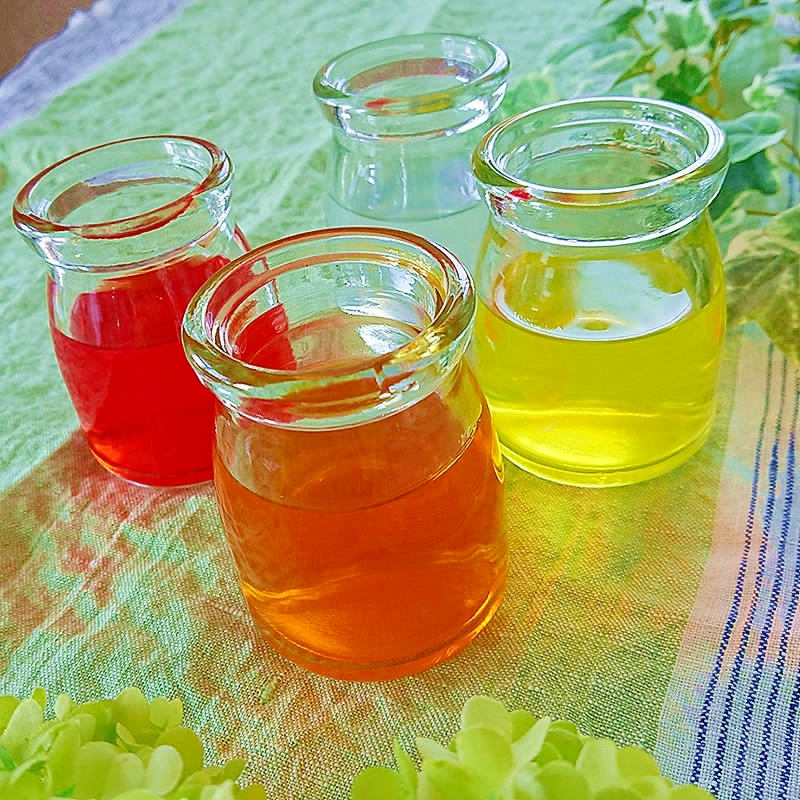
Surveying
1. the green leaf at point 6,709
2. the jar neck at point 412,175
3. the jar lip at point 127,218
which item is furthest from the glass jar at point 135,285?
the green leaf at point 6,709

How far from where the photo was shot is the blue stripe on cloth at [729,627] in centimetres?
44

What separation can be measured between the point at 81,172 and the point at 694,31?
47 centimetres

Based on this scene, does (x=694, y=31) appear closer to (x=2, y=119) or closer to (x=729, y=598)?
(x=729, y=598)

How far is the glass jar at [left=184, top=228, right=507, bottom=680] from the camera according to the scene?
1.39ft

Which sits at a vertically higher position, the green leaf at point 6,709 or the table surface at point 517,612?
the green leaf at point 6,709

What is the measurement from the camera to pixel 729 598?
0.51 metres

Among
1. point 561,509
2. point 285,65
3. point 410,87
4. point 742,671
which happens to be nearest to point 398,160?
point 410,87

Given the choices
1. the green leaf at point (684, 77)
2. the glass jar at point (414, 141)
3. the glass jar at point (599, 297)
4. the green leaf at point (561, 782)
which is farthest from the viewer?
the green leaf at point (684, 77)

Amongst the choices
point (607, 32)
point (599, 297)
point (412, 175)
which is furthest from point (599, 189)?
point (607, 32)

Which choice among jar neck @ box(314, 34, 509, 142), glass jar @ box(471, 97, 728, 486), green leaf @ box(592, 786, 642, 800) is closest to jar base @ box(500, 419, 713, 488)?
glass jar @ box(471, 97, 728, 486)

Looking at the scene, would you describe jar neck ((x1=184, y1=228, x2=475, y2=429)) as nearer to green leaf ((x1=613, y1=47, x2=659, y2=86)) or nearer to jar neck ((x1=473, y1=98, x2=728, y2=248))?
jar neck ((x1=473, y1=98, x2=728, y2=248))

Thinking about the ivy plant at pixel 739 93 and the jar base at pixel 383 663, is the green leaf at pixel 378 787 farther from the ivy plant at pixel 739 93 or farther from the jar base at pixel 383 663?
the ivy plant at pixel 739 93

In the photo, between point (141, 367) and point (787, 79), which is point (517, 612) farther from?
point (787, 79)

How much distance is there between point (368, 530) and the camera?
1.45 feet
